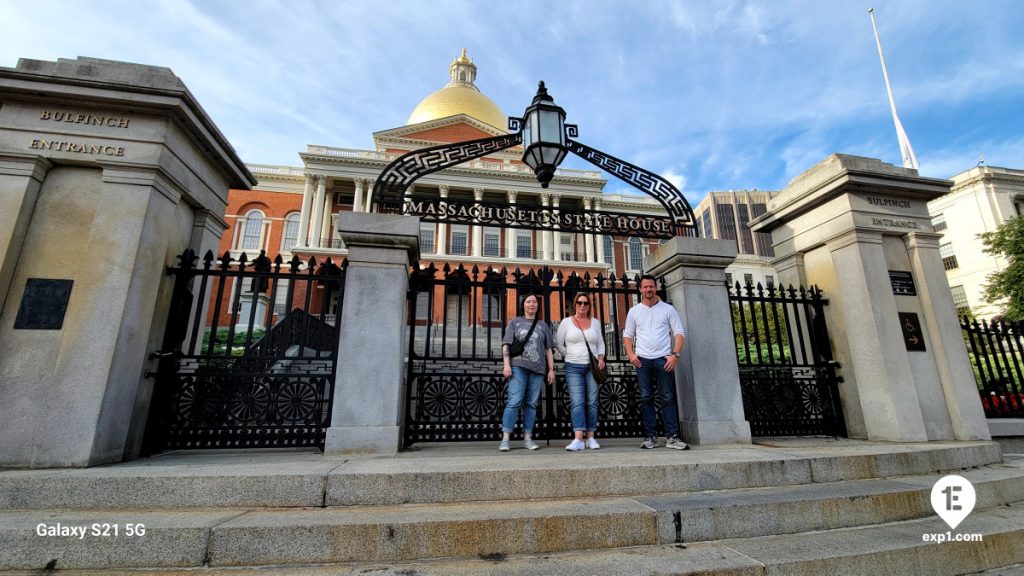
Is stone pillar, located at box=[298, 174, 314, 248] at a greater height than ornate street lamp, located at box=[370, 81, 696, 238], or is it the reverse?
stone pillar, located at box=[298, 174, 314, 248]

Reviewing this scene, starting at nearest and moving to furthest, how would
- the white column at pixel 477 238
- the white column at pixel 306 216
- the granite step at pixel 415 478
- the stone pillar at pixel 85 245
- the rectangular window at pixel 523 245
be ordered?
the granite step at pixel 415 478 → the stone pillar at pixel 85 245 → the white column at pixel 306 216 → the white column at pixel 477 238 → the rectangular window at pixel 523 245

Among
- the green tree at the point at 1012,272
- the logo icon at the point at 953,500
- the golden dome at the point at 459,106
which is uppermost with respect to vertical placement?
the golden dome at the point at 459,106

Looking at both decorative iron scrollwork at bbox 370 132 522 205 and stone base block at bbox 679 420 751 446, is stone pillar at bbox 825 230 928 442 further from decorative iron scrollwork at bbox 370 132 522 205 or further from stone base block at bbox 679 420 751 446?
decorative iron scrollwork at bbox 370 132 522 205

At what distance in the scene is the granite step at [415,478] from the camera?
301 centimetres

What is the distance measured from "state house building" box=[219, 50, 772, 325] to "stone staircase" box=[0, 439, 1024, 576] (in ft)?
103

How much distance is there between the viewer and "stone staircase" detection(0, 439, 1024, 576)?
2465mm

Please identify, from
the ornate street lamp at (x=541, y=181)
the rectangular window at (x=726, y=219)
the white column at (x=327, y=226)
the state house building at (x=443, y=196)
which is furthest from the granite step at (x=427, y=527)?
the rectangular window at (x=726, y=219)

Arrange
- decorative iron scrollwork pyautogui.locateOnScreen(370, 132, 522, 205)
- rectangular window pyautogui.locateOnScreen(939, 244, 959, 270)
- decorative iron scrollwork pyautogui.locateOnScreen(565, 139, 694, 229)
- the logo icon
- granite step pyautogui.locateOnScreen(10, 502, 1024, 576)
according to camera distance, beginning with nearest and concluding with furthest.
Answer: granite step pyautogui.locateOnScreen(10, 502, 1024, 576) < the logo icon < decorative iron scrollwork pyautogui.locateOnScreen(370, 132, 522, 205) < decorative iron scrollwork pyautogui.locateOnScreen(565, 139, 694, 229) < rectangular window pyautogui.locateOnScreen(939, 244, 959, 270)

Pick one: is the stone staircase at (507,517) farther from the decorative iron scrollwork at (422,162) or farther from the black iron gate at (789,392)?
the decorative iron scrollwork at (422,162)

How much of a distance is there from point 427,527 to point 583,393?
2.91 meters

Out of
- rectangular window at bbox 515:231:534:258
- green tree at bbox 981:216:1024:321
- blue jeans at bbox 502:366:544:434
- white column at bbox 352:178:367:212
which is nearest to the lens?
blue jeans at bbox 502:366:544:434

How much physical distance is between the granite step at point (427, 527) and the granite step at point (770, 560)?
0.19 feet

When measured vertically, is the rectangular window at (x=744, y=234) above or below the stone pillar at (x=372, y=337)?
above

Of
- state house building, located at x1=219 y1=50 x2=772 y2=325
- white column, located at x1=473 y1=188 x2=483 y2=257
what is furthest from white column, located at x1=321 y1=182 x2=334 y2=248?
white column, located at x1=473 y1=188 x2=483 y2=257
